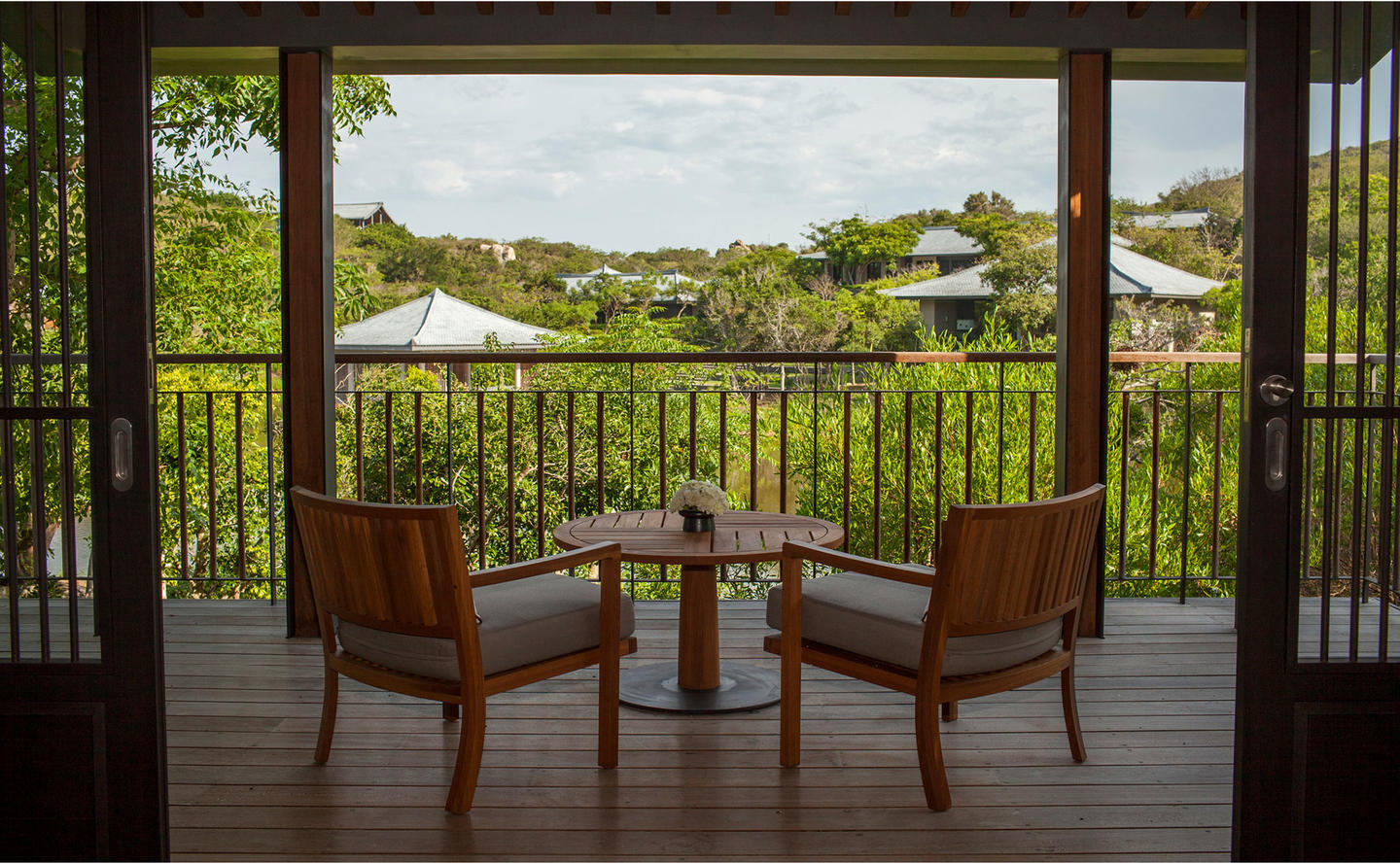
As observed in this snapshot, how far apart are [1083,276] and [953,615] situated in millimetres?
1989

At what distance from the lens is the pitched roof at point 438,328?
1585 centimetres

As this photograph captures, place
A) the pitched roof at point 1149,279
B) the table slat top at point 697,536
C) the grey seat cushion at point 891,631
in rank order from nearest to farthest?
the grey seat cushion at point 891,631, the table slat top at point 697,536, the pitched roof at point 1149,279

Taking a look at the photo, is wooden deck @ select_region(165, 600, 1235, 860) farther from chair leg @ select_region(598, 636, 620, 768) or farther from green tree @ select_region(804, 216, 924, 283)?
green tree @ select_region(804, 216, 924, 283)

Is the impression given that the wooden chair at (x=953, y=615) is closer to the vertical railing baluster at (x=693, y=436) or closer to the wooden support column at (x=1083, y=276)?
the wooden support column at (x=1083, y=276)

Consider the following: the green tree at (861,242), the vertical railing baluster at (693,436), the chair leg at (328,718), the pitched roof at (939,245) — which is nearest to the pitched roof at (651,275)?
the pitched roof at (939,245)

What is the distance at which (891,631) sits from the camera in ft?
8.71

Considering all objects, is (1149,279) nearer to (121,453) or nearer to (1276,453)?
(1276,453)

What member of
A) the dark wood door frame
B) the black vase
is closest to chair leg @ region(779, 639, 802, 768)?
the black vase

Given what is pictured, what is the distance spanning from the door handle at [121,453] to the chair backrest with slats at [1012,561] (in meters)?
1.73

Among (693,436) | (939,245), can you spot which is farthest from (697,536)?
(939,245)

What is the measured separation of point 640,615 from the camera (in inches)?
175

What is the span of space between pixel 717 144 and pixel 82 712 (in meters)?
17.3

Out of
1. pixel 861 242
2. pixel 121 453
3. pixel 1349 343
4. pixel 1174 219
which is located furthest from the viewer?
pixel 861 242

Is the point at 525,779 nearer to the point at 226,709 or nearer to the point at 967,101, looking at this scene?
the point at 226,709
